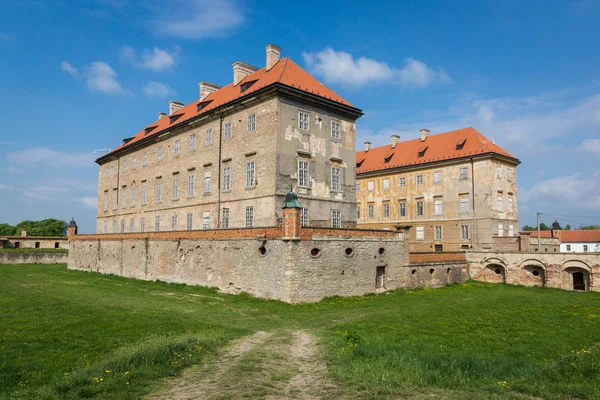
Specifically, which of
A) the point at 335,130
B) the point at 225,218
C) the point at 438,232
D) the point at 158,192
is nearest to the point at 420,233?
the point at 438,232

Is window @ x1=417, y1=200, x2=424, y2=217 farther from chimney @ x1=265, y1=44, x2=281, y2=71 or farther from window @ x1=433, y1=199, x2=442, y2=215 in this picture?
chimney @ x1=265, y1=44, x2=281, y2=71

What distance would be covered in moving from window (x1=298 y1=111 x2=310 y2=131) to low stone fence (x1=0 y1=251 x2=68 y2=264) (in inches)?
1541

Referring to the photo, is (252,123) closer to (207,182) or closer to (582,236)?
(207,182)

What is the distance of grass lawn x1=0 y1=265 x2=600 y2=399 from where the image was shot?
27.2 ft

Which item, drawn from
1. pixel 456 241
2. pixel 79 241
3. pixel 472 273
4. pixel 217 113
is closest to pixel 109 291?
pixel 217 113

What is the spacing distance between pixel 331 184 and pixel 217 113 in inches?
375

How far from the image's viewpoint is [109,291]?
939 inches

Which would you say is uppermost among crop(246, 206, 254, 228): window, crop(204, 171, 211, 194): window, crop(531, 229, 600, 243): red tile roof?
crop(204, 171, 211, 194): window

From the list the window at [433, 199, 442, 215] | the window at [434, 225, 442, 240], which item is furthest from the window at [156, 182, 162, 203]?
the window at [434, 225, 442, 240]

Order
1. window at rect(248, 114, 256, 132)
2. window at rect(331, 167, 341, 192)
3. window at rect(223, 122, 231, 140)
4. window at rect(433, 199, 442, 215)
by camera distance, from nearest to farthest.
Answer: window at rect(248, 114, 256, 132)
window at rect(331, 167, 341, 192)
window at rect(223, 122, 231, 140)
window at rect(433, 199, 442, 215)

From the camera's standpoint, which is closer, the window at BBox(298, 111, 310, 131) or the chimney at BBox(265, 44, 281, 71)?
the window at BBox(298, 111, 310, 131)

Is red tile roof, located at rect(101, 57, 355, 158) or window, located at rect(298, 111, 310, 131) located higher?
red tile roof, located at rect(101, 57, 355, 158)

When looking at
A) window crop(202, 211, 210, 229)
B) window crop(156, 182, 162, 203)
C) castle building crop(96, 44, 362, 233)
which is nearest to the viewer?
castle building crop(96, 44, 362, 233)

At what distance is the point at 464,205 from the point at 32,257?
156ft
